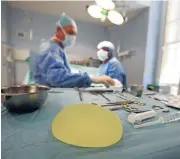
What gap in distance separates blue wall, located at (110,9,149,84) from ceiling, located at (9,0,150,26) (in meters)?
0.08

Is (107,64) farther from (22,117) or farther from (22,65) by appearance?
(22,65)

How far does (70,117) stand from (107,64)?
139 cm

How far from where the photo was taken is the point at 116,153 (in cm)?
24

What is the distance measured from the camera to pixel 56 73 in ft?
2.77

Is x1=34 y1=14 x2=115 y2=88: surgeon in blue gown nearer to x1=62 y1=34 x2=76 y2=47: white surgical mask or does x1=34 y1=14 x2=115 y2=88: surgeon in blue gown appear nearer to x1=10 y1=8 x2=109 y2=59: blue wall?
x1=62 y1=34 x2=76 y2=47: white surgical mask

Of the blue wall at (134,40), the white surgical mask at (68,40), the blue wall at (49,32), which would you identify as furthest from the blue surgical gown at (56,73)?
the blue wall at (134,40)

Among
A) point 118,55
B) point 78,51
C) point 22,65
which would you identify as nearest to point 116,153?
point 78,51

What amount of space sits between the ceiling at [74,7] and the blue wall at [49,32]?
56 millimetres

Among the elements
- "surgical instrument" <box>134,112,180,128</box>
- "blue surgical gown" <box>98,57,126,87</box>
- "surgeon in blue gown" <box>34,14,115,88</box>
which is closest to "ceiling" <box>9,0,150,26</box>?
Answer: "surgeon in blue gown" <box>34,14,115,88</box>

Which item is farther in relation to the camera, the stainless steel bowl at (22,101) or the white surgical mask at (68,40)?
the white surgical mask at (68,40)

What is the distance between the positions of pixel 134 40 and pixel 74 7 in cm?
74

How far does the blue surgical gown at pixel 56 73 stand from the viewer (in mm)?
851

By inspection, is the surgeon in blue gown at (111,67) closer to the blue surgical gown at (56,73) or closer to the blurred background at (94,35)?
the blurred background at (94,35)

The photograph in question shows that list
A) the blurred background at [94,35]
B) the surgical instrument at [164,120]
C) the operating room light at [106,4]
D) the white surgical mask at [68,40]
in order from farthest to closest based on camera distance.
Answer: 1. the white surgical mask at [68,40]
2. the blurred background at [94,35]
3. the operating room light at [106,4]
4. the surgical instrument at [164,120]
